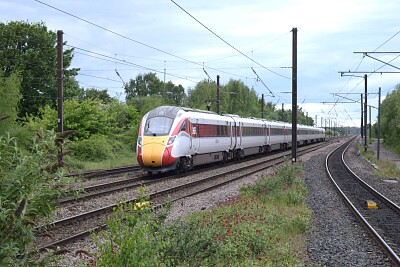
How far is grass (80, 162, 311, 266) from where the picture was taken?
4.66m

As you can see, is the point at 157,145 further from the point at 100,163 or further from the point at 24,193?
the point at 24,193

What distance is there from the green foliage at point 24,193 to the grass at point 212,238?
942mm

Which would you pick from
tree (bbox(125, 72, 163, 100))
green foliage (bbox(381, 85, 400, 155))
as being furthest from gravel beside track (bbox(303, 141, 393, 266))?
tree (bbox(125, 72, 163, 100))

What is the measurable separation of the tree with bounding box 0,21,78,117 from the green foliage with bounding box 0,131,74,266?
45269 mm

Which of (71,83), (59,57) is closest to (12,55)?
(71,83)

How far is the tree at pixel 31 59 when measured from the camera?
47000 mm

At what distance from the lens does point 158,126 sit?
73.5ft

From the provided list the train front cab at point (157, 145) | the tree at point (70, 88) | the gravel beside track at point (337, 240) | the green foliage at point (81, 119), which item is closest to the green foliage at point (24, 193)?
the gravel beside track at point (337, 240)

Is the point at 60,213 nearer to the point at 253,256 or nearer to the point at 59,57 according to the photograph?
the point at 253,256

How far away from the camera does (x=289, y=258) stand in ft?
26.6

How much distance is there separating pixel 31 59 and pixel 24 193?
46.9 m

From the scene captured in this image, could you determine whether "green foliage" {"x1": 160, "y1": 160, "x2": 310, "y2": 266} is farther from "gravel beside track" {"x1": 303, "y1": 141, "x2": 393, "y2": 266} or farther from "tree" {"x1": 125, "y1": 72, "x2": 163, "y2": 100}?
"tree" {"x1": 125, "y1": 72, "x2": 163, "y2": 100}

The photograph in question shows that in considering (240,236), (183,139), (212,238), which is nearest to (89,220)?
(240,236)

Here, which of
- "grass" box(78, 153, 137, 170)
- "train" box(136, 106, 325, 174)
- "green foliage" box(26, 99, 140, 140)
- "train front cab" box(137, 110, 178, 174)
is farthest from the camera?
"green foliage" box(26, 99, 140, 140)
